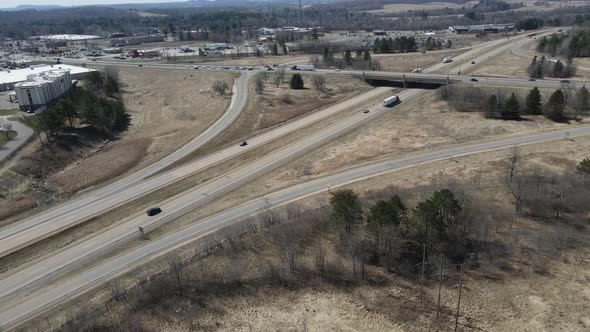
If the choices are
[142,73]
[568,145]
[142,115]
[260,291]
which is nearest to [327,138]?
[568,145]

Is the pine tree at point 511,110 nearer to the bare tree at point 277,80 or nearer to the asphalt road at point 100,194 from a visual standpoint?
the asphalt road at point 100,194

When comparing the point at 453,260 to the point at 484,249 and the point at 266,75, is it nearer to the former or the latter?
the point at 484,249

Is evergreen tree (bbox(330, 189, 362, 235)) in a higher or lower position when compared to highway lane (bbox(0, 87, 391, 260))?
higher

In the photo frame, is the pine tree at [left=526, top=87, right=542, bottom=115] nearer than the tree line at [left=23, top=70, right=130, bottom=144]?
No

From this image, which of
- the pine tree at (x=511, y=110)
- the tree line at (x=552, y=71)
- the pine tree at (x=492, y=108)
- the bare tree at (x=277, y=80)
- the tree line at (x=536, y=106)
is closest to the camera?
the tree line at (x=536, y=106)

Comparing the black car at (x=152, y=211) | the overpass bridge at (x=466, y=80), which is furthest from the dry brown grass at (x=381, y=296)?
the overpass bridge at (x=466, y=80)

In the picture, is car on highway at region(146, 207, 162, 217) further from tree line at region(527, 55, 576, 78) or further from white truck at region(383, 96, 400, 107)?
tree line at region(527, 55, 576, 78)

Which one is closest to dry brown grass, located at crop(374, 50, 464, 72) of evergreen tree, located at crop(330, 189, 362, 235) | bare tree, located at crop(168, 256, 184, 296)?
evergreen tree, located at crop(330, 189, 362, 235)
